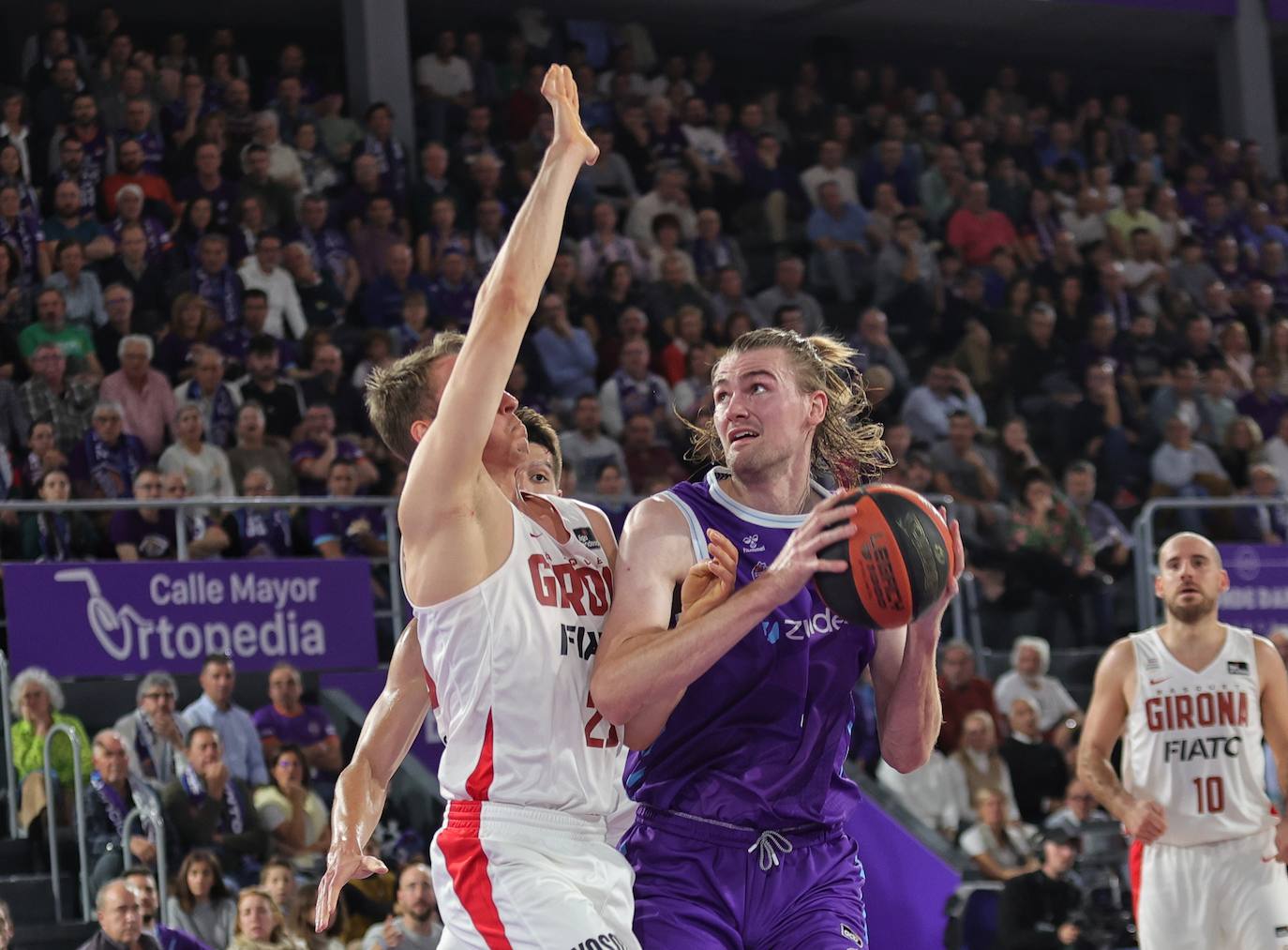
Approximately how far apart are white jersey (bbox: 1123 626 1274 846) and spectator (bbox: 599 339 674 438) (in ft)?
18.8

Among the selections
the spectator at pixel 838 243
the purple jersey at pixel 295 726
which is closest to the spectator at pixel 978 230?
the spectator at pixel 838 243

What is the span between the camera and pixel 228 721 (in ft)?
33.1

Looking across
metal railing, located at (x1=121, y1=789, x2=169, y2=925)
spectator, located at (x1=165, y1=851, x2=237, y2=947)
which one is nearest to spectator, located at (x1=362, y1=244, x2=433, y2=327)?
metal railing, located at (x1=121, y1=789, x2=169, y2=925)

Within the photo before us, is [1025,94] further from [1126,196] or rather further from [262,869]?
[262,869]

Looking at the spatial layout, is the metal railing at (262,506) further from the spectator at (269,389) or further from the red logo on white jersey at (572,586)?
the red logo on white jersey at (572,586)

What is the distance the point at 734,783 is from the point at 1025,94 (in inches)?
695

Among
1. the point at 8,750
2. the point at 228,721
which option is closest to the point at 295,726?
the point at 228,721

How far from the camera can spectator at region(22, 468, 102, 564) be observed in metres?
10.5

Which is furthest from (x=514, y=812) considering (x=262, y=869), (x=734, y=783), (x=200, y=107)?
(x=200, y=107)

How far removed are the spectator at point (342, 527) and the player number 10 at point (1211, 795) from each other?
18.3 feet

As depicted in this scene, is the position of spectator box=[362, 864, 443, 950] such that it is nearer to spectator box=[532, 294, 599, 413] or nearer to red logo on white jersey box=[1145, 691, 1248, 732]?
red logo on white jersey box=[1145, 691, 1248, 732]

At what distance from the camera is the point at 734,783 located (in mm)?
4375

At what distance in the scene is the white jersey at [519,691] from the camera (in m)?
4.02

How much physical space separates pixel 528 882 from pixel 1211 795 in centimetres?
451
